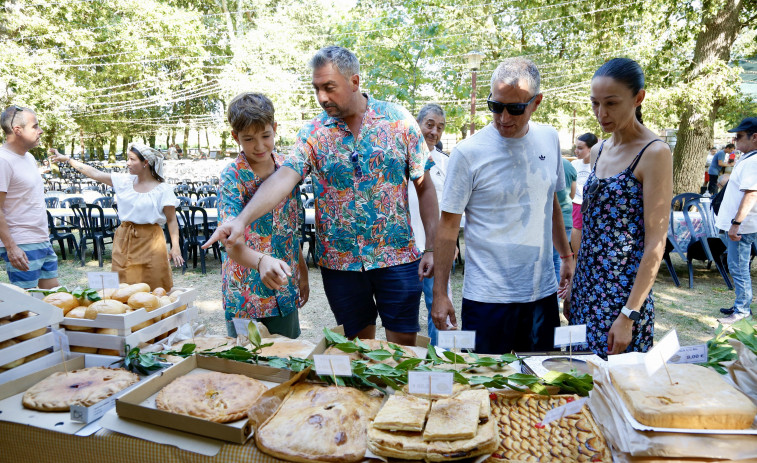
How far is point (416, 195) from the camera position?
3.38 m

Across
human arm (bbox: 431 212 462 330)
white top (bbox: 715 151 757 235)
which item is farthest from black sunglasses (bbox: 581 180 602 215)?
white top (bbox: 715 151 757 235)

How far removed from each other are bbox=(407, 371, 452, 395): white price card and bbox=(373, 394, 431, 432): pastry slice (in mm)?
42

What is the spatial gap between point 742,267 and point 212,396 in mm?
5341

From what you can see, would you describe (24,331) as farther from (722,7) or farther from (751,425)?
(722,7)

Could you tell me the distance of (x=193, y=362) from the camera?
1655 millimetres

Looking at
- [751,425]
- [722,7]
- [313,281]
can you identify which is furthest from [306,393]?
[722,7]

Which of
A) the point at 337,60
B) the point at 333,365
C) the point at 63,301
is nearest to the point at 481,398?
the point at 333,365

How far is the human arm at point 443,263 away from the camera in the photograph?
6.90 feet

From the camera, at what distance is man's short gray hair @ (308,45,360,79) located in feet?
6.37

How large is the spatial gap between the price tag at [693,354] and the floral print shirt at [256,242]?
1.58 m

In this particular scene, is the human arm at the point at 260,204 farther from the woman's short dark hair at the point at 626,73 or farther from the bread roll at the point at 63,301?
the woman's short dark hair at the point at 626,73

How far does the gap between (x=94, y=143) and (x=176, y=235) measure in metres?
36.8

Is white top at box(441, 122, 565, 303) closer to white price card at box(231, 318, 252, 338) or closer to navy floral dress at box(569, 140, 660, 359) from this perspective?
navy floral dress at box(569, 140, 660, 359)

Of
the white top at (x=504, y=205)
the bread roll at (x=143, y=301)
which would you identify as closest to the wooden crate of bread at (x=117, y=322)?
the bread roll at (x=143, y=301)
